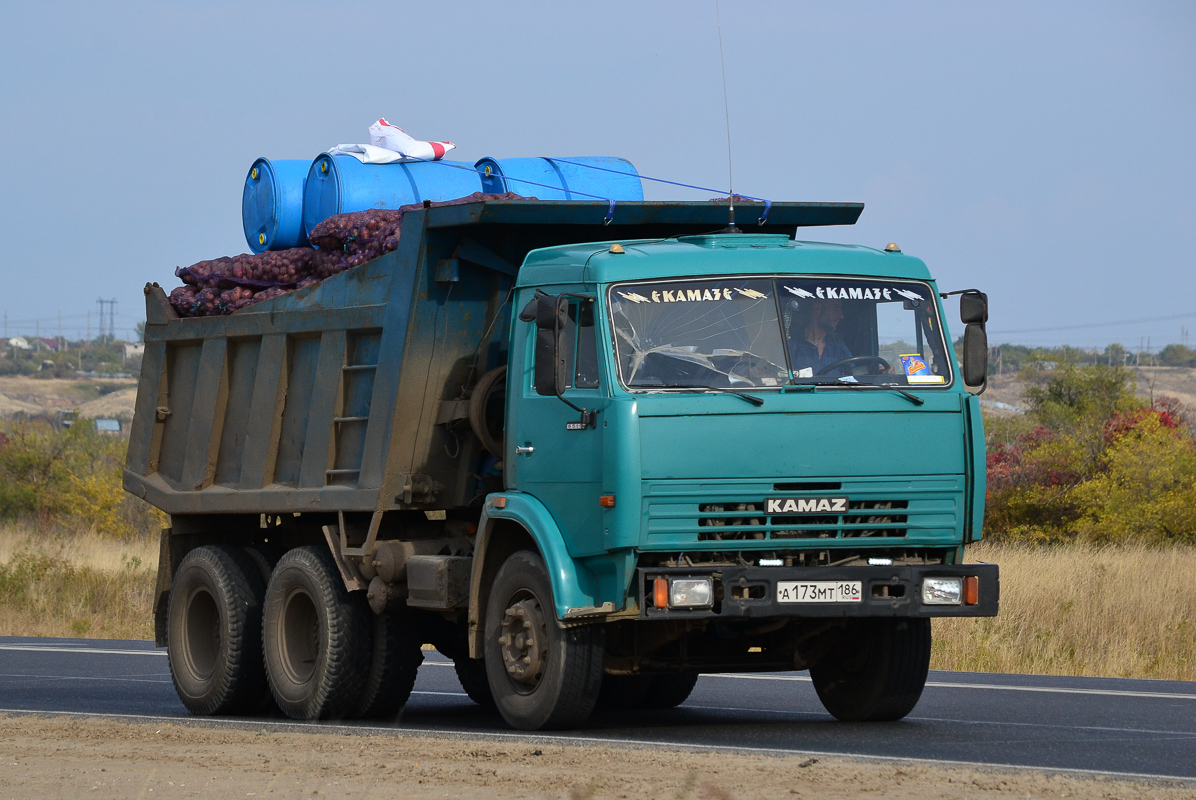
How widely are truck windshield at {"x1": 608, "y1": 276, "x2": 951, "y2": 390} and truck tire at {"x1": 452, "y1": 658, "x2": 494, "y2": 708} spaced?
156 inches

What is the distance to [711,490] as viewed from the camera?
867 cm

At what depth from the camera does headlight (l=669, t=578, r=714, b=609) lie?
863 centimetres

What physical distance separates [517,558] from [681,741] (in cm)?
134

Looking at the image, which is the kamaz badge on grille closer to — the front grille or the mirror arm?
the front grille

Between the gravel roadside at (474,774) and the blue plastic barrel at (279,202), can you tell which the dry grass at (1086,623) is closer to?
the blue plastic barrel at (279,202)

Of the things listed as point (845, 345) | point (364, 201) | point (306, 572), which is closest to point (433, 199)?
point (364, 201)

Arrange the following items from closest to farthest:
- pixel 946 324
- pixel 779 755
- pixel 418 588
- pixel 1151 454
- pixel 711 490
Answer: pixel 779 755
pixel 711 490
pixel 946 324
pixel 418 588
pixel 1151 454

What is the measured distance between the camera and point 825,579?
28.8 feet

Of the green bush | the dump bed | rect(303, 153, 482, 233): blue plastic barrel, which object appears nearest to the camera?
the dump bed

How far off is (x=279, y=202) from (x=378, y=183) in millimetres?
830

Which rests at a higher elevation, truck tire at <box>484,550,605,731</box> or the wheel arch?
the wheel arch

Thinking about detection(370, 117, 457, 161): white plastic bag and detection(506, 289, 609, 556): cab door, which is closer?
detection(506, 289, 609, 556): cab door

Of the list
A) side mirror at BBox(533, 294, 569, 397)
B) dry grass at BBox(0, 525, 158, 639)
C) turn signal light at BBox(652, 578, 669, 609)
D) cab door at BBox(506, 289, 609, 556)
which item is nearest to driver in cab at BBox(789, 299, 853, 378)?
cab door at BBox(506, 289, 609, 556)

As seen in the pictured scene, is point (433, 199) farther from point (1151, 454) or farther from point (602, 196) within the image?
point (1151, 454)
